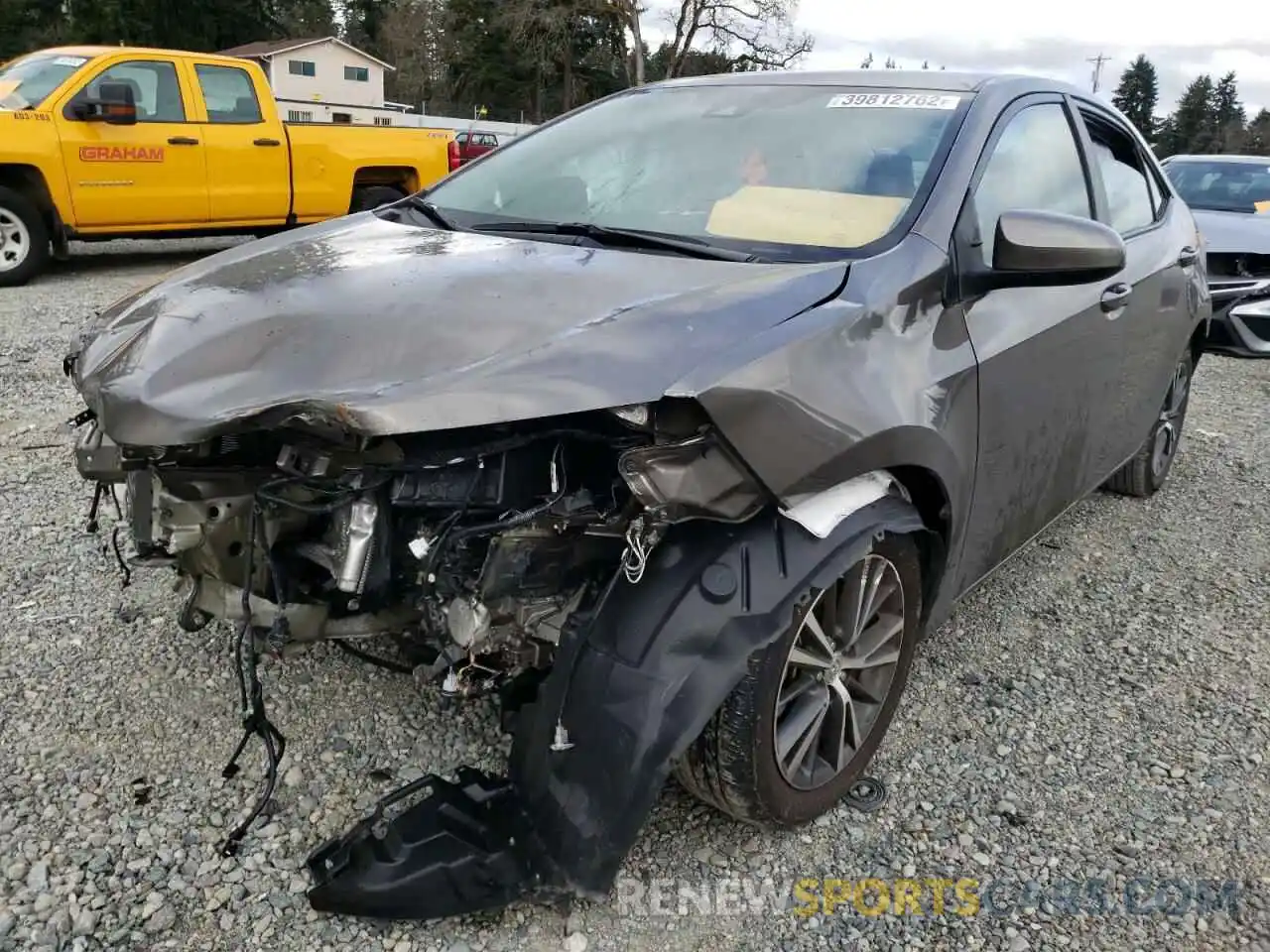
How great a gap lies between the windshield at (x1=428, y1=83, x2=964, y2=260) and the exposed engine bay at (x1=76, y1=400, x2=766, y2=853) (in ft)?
2.58

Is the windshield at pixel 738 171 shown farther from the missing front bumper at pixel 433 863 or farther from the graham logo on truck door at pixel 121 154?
the graham logo on truck door at pixel 121 154

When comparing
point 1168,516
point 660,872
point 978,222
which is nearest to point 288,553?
point 660,872

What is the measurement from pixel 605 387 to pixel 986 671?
6.19 feet

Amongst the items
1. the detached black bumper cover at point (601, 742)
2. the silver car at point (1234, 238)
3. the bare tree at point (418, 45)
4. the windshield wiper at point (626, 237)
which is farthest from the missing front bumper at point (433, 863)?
the bare tree at point (418, 45)

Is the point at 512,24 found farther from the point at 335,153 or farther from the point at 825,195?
the point at 825,195

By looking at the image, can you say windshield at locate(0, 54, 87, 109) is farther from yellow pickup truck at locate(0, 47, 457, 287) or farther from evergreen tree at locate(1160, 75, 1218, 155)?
evergreen tree at locate(1160, 75, 1218, 155)

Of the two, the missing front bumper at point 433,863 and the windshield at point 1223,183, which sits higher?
the windshield at point 1223,183

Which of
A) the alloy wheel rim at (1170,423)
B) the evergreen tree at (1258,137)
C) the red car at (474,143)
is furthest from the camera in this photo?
the evergreen tree at (1258,137)

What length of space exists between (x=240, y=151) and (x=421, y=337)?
8.14 m

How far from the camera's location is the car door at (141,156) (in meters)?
8.09

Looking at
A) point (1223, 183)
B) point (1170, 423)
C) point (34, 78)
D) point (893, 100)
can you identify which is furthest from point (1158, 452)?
point (34, 78)

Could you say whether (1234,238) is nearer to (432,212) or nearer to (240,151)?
(432,212)

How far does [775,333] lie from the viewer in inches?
76.8

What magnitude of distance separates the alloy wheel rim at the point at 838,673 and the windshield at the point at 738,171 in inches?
31.7
